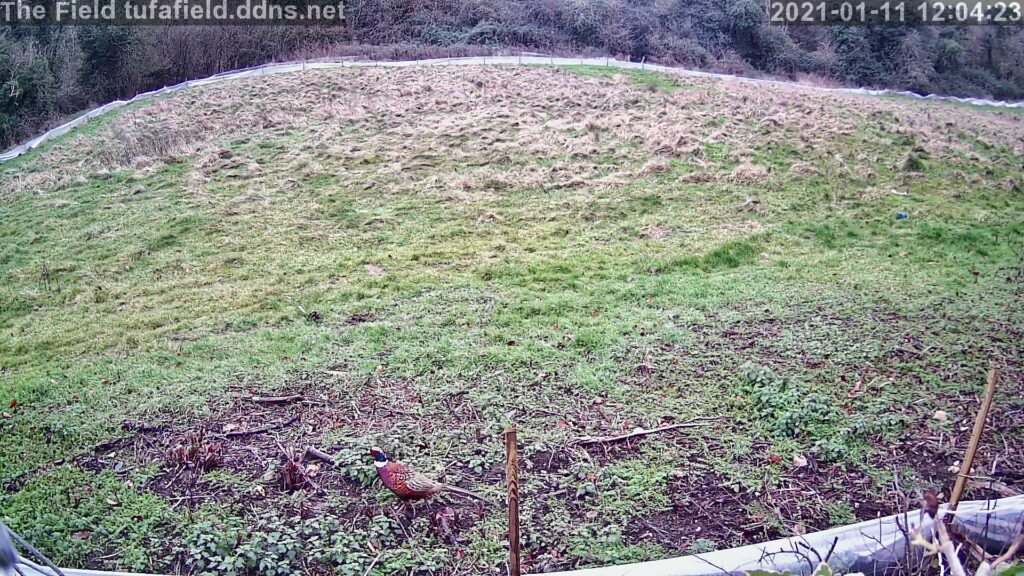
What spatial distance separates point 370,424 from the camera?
13.5 feet

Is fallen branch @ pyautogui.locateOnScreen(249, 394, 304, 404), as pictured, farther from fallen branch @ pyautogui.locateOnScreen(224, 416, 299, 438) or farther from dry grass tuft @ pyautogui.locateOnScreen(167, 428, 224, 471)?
dry grass tuft @ pyautogui.locateOnScreen(167, 428, 224, 471)

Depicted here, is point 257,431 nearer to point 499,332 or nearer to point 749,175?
point 499,332

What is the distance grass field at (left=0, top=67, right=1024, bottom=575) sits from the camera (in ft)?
11.0

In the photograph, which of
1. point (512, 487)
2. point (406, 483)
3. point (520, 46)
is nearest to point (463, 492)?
point (406, 483)

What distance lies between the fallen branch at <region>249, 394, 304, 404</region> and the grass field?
0.05 metres

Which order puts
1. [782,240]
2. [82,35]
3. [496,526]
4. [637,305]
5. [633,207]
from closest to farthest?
[496,526], [637,305], [782,240], [633,207], [82,35]

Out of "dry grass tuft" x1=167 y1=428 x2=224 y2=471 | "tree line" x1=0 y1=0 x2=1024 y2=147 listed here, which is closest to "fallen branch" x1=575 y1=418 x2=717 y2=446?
"dry grass tuft" x1=167 y1=428 x2=224 y2=471

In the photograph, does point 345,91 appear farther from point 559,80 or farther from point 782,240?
point 782,240

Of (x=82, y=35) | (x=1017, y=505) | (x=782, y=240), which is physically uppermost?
(x=82, y=35)

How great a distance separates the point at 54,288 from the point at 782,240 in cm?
766

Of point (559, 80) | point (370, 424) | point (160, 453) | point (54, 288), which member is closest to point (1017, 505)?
point (370, 424)

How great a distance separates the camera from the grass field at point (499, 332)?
11.0 ft

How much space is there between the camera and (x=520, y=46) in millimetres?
21594

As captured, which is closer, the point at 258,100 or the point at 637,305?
the point at 637,305
